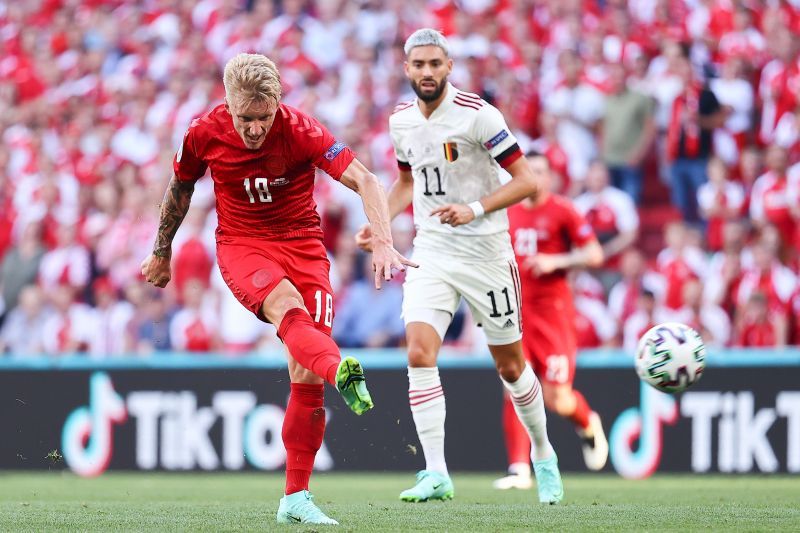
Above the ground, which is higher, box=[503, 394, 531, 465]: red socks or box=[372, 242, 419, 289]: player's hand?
box=[372, 242, 419, 289]: player's hand

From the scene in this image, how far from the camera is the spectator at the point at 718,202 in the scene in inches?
561

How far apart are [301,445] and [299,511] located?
12.8 inches

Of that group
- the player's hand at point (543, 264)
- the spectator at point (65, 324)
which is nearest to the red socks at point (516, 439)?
the player's hand at point (543, 264)

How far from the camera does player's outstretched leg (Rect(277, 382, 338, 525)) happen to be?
6.91 m

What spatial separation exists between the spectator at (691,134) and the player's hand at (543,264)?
469 centimetres

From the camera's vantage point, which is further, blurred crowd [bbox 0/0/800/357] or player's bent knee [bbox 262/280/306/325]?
blurred crowd [bbox 0/0/800/357]

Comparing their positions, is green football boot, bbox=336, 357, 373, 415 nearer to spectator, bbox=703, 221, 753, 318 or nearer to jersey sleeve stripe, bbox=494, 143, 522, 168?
jersey sleeve stripe, bbox=494, 143, 522, 168

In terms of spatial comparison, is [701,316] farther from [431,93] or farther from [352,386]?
[352,386]

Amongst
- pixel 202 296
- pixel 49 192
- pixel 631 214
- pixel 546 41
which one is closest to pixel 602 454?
pixel 631 214

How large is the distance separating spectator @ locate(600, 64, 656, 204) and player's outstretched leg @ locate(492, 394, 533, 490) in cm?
480

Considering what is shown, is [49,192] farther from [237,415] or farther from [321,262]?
[321,262]

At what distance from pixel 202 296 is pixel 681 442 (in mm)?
5182

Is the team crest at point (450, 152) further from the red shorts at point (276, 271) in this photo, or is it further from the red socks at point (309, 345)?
the red socks at point (309, 345)

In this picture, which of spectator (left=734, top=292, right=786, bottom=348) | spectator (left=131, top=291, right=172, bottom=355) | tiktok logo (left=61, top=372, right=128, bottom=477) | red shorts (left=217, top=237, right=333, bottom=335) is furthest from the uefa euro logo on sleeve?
spectator (left=131, top=291, right=172, bottom=355)
